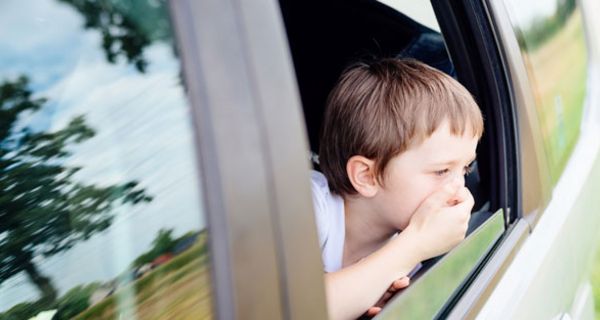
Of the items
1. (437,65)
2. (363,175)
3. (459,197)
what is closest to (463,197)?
(459,197)

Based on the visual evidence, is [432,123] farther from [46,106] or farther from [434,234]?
[46,106]

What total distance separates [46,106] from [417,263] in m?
1.04

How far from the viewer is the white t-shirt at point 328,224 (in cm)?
186

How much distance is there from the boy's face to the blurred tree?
45.4 inches

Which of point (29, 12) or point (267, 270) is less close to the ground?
point (29, 12)

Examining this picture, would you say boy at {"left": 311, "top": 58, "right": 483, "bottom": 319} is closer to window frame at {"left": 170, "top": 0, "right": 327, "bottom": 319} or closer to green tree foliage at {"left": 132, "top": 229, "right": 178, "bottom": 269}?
window frame at {"left": 170, "top": 0, "right": 327, "bottom": 319}

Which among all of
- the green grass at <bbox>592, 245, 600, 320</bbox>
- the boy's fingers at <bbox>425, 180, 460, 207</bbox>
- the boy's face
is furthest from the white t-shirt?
the green grass at <bbox>592, 245, 600, 320</bbox>

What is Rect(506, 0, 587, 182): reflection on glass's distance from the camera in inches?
86.5

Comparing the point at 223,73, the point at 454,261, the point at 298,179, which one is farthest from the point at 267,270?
the point at 454,261

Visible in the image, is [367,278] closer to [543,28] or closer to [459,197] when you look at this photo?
[459,197]

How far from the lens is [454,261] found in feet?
5.02

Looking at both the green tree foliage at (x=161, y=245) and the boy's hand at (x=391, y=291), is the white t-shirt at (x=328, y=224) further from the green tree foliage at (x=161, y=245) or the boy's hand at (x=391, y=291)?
the green tree foliage at (x=161, y=245)

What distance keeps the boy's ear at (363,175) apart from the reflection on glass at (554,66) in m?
0.57

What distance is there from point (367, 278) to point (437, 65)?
122 centimetres
